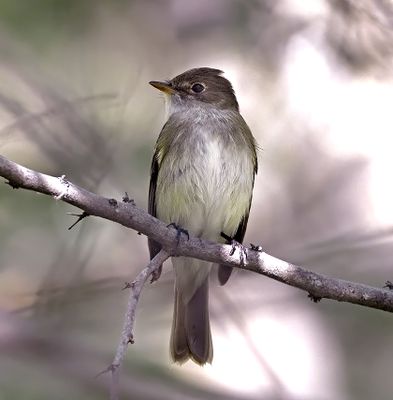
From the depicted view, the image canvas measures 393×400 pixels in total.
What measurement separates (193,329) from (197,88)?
1.41 meters

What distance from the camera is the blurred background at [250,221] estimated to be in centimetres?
536

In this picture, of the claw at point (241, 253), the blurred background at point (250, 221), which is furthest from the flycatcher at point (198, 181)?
the claw at point (241, 253)

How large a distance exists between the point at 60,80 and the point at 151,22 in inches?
52.9

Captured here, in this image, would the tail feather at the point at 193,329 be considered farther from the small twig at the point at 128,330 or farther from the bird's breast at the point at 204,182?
the small twig at the point at 128,330

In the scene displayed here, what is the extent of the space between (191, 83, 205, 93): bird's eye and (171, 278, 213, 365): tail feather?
112 cm

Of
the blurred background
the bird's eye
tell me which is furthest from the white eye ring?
the blurred background

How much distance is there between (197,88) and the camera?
17.2 ft

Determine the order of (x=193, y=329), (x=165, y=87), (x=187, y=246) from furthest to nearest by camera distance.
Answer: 1. (x=165, y=87)
2. (x=193, y=329)
3. (x=187, y=246)

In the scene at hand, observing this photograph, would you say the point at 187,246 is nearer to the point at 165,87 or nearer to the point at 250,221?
the point at 165,87

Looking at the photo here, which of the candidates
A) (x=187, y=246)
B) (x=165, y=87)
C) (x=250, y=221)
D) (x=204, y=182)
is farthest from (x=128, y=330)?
(x=250, y=221)

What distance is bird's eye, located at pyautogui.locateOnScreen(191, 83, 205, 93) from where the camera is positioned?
207 inches

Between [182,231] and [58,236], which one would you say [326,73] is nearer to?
[58,236]

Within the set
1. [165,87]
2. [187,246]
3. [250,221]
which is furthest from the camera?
[250,221]

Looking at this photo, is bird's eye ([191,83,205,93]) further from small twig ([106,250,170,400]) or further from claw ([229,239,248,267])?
small twig ([106,250,170,400])
